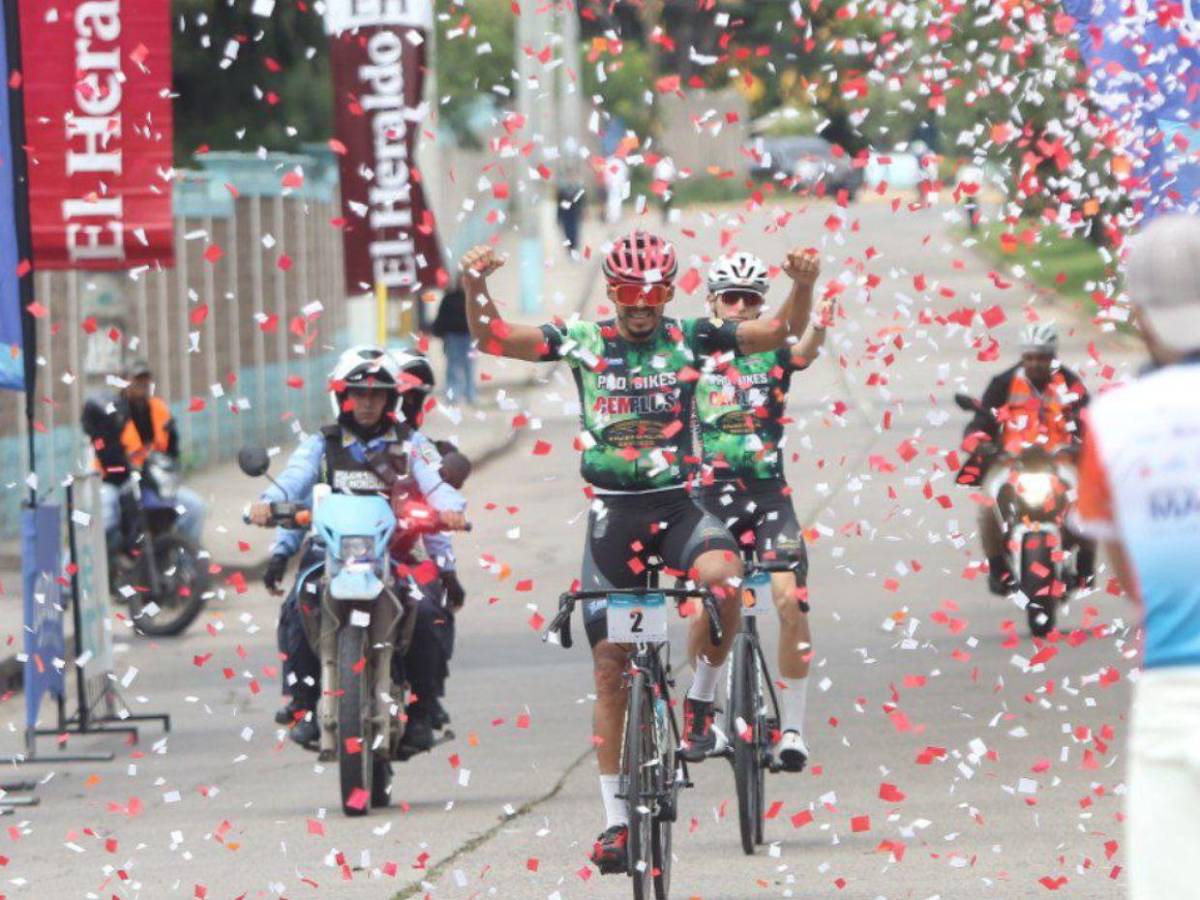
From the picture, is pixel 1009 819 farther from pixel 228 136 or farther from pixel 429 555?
pixel 228 136

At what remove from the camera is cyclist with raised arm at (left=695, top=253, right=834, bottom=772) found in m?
10.5

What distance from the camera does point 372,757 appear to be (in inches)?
417

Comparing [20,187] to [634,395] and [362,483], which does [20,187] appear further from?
[634,395]

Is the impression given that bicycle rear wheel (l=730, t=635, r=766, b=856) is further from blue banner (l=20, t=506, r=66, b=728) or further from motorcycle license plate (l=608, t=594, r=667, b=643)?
blue banner (l=20, t=506, r=66, b=728)

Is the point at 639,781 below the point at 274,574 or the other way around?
the other way around

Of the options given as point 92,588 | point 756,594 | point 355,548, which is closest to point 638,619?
point 756,594

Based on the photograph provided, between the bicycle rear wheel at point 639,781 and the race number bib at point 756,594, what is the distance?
5.29ft

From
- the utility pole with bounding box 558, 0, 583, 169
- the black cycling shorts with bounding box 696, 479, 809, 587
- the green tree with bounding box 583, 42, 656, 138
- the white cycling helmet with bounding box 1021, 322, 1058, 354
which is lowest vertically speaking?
the green tree with bounding box 583, 42, 656, 138

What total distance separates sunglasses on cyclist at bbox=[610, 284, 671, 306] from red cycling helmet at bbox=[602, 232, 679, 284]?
2 centimetres

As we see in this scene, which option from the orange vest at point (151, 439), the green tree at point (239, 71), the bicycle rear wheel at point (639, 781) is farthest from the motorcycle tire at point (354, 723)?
the green tree at point (239, 71)

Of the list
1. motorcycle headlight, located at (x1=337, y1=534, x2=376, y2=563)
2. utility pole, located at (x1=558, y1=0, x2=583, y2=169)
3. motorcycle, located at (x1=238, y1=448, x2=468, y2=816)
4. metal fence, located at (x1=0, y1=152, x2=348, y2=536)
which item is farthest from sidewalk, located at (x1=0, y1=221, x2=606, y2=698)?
utility pole, located at (x1=558, y1=0, x2=583, y2=169)

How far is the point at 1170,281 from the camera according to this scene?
4.93 metres

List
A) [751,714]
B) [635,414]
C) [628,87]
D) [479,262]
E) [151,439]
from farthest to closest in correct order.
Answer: [628,87], [151,439], [751,714], [635,414], [479,262]

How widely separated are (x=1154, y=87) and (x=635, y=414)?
3.18m
